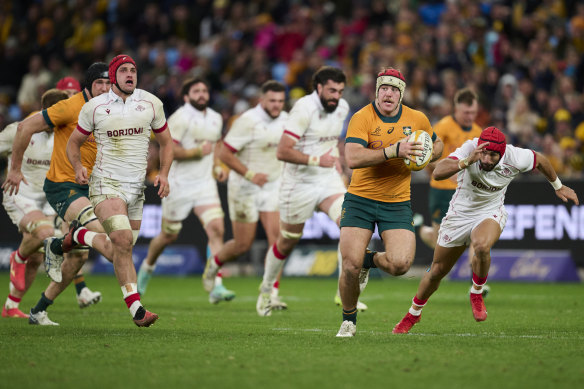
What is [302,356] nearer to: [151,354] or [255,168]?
[151,354]

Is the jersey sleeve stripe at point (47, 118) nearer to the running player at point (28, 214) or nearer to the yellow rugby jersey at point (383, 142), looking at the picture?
the running player at point (28, 214)

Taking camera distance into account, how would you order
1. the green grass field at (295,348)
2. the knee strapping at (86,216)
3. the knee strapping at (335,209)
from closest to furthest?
the green grass field at (295,348) < the knee strapping at (86,216) < the knee strapping at (335,209)

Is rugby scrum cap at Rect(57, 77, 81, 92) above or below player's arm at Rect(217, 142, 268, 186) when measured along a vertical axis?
above

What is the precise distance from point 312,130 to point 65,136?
126 inches

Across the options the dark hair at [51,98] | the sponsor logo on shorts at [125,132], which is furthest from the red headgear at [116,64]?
the dark hair at [51,98]

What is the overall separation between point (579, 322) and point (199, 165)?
6.31m

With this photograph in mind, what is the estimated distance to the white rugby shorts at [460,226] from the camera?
977cm

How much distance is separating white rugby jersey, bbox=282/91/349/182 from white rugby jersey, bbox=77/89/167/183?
248 cm

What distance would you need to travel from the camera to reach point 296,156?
11.8 m

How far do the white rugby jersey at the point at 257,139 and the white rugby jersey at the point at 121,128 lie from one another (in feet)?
12.2

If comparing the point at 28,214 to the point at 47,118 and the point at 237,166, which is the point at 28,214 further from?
the point at 237,166

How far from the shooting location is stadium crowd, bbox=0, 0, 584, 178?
20422mm

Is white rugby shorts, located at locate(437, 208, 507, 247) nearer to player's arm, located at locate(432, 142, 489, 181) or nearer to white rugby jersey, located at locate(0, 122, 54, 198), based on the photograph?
player's arm, located at locate(432, 142, 489, 181)

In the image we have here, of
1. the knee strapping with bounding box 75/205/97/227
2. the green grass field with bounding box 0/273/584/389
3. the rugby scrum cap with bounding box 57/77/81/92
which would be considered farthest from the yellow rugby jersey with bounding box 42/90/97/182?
the rugby scrum cap with bounding box 57/77/81/92
